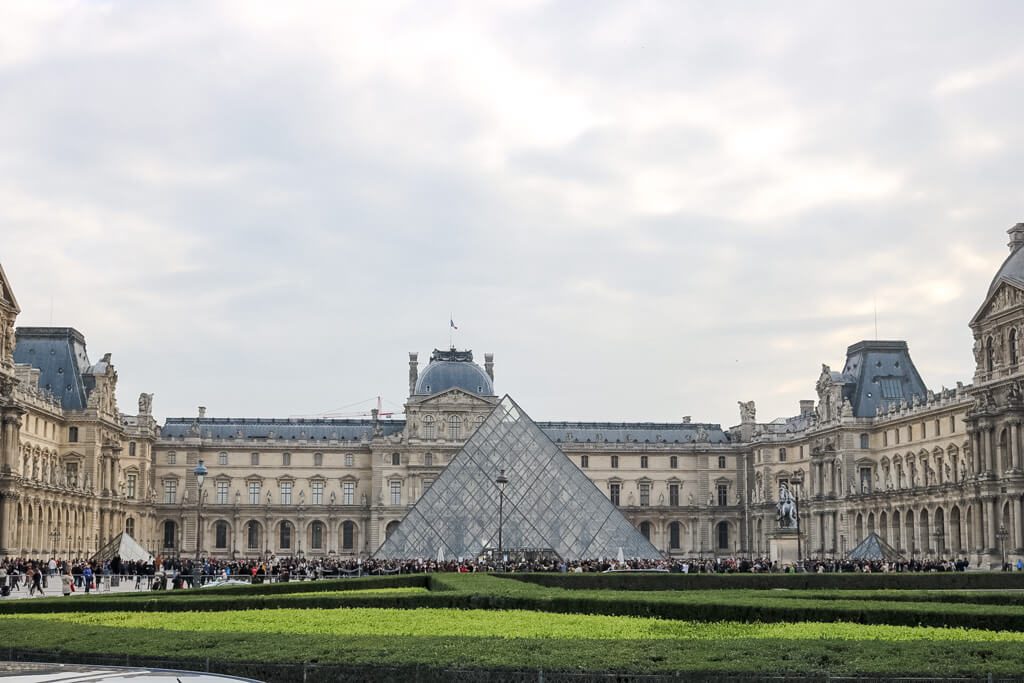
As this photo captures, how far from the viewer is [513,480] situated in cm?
4653

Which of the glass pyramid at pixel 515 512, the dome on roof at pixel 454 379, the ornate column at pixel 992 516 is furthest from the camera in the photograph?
the dome on roof at pixel 454 379

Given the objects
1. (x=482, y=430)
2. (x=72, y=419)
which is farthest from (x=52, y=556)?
(x=482, y=430)

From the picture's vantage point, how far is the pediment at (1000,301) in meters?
45.3

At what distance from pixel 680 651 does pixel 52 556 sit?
45095mm

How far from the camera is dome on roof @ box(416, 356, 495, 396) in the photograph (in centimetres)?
7531

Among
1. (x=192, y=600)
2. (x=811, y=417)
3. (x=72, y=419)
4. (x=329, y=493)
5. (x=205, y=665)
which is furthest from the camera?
(x=329, y=493)

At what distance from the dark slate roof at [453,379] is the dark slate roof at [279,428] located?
9.75ft

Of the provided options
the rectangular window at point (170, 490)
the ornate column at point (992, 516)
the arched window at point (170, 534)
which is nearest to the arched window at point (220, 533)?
the arched window at point (170, 534)

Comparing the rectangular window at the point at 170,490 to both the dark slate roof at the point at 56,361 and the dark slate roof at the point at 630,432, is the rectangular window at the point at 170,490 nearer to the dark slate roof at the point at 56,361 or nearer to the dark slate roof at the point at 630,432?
the dark slate roof at the point at 56,361

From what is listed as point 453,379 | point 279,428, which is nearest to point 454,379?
point 453,379

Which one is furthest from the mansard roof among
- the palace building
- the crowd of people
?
the crowd of people

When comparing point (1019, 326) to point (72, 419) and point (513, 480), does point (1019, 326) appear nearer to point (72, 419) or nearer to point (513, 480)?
point (513, 480)

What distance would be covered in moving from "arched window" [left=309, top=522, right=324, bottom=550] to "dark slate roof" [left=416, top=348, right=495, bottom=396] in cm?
898

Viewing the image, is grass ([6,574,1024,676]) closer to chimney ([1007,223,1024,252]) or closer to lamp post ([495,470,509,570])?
lamp post ([495,470,509,570])
